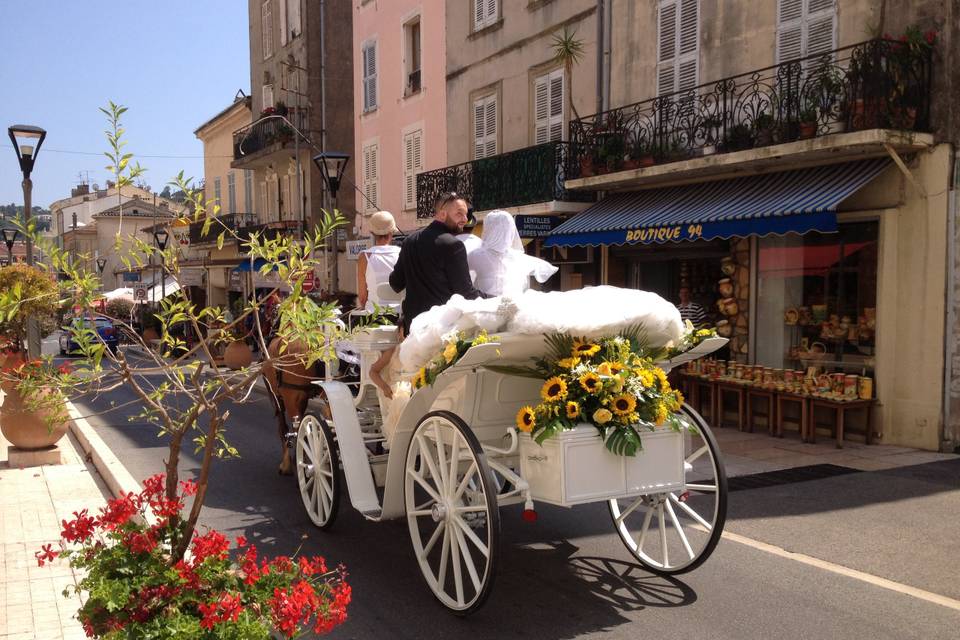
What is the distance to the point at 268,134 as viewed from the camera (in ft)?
95.9

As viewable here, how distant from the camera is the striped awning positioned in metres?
9.70

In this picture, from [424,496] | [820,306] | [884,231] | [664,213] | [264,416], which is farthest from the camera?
[264,416]

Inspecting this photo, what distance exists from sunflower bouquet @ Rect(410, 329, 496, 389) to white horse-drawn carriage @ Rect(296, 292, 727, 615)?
5cm

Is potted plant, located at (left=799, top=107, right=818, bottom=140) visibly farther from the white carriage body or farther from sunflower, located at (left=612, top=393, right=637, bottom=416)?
sunflower, located at (left=612, top=393, right=637, bottom=416)

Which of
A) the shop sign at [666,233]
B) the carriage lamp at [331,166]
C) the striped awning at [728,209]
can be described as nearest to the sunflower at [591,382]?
the striped awning at [728,209]

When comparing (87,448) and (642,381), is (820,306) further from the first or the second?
(87,448)

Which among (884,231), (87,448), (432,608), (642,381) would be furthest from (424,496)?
(884,231)

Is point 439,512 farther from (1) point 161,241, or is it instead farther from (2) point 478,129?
(1) point 161,241

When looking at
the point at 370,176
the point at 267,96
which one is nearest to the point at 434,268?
the point at 370,176

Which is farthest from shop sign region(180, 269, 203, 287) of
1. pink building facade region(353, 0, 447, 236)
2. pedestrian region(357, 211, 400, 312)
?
pedestrian region(357, 211, 400, 312)

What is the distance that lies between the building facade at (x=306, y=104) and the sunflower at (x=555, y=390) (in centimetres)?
2265

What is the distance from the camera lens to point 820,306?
10969 mm

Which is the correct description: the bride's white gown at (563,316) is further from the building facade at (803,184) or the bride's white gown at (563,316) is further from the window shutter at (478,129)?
the window shutter at (478,129)

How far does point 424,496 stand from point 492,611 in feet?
6.73
